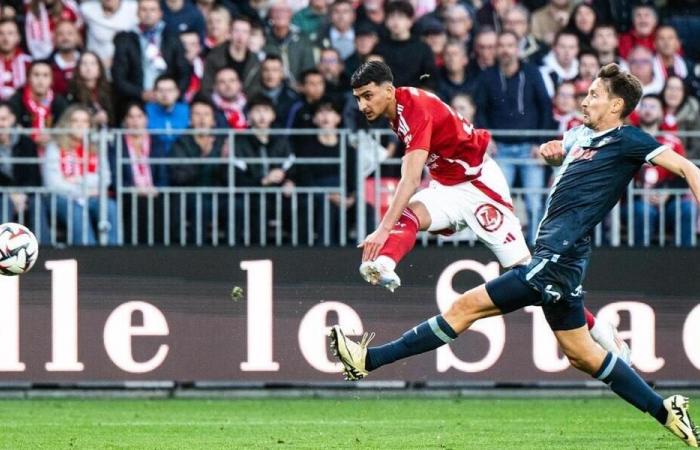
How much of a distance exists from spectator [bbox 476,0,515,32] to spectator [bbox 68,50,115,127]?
4377 millimetres

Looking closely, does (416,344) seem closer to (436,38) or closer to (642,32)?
(436,38)

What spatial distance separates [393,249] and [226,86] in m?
6.16

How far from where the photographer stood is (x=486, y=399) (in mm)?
13961

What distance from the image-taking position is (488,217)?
432 inches

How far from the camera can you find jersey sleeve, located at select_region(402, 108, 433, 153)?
10203 millimetres

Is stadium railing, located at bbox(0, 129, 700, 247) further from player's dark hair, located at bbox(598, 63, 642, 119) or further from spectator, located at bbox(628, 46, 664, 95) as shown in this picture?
player's dark hair, located at bbox(598, 63, 642, 119)

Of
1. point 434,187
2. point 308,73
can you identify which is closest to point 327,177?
point 308,73

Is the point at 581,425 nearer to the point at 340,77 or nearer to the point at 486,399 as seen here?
the point at 486,399

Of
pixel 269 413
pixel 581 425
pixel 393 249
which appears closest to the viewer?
pixel 393 249

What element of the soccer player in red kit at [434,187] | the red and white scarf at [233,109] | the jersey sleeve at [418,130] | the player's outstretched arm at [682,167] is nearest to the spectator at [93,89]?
the red and white scarf at [233,109]

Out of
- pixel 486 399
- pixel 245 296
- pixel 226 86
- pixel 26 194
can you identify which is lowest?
pixel 486 399

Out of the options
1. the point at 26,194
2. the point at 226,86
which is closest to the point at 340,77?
the point at 226,86

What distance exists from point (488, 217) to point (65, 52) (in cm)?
686

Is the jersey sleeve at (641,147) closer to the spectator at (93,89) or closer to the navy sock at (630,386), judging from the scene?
the navy sock at (630,386)
